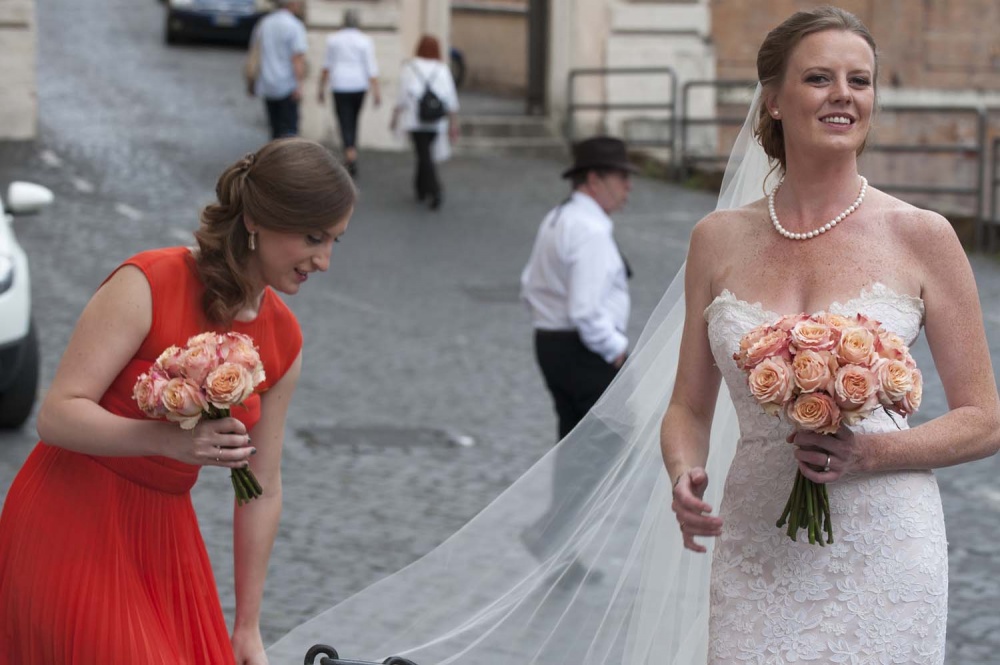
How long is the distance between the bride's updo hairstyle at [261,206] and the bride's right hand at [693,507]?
0.86 m

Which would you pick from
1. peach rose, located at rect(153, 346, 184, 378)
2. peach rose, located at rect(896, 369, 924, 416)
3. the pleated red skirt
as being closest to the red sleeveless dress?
the pleated red skirt

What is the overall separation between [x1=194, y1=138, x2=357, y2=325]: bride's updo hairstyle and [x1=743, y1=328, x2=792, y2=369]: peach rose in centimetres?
84

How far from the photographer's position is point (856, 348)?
2.89 meters

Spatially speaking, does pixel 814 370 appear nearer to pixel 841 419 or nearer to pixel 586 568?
pixel 841 419

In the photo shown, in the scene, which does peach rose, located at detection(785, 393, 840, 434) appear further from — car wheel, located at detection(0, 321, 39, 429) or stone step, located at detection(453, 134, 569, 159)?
stone step, located at detection(453, 134, 569, 159)

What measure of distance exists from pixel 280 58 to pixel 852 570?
14.9 meters

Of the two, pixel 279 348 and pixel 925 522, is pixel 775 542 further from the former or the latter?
pixel 279 348

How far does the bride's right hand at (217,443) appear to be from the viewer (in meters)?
2.92

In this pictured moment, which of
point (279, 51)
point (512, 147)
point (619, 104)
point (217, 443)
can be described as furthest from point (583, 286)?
point (619, 104)

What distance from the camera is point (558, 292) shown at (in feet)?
21.2

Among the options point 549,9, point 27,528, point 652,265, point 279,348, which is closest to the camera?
point 27,528

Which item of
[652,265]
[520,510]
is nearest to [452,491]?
[520,510]

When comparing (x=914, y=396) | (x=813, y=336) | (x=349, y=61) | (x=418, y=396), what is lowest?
(x=418, y=396)

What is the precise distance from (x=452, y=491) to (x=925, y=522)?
4.47 metres
